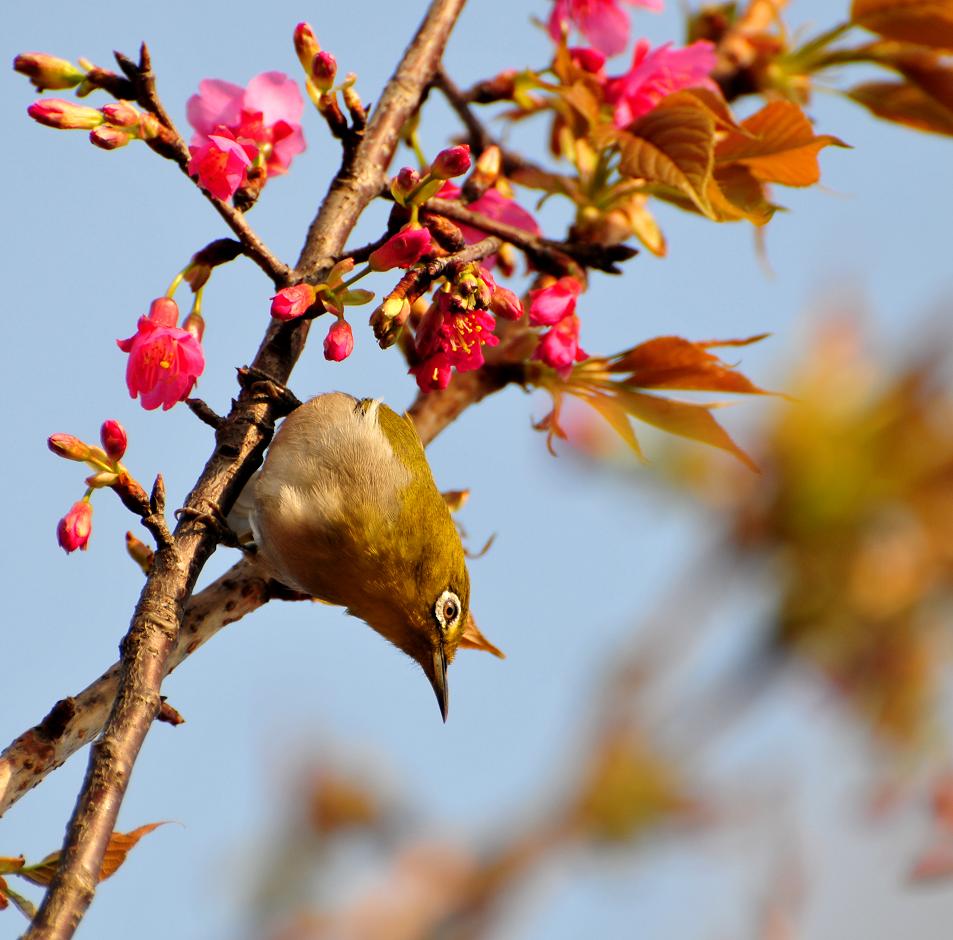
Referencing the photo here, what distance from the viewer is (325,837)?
5.53m

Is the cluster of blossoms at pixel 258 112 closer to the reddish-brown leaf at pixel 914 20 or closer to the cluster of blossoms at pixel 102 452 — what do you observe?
the cluster of blossoms at pixel 102 452

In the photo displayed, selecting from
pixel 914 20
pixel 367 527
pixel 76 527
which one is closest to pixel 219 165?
pixel 76 527

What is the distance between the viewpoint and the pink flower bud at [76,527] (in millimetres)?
2658

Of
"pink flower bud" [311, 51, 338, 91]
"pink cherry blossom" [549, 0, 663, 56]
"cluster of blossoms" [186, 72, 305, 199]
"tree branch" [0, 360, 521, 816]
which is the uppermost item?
"pink cherry blossom" [549, 0, 663, 56]

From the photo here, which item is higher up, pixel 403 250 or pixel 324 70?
pixel 324 70

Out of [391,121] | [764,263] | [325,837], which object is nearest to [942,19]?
[764,263]

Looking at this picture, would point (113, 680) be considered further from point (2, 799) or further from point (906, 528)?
point (906, 528)

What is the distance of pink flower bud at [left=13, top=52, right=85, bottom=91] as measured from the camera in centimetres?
251

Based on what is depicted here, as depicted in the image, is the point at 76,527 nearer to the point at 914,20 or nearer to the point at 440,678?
the point at 440,678

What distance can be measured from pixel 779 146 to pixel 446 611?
1923mm

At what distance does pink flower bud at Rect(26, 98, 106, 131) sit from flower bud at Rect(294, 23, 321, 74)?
0.57m

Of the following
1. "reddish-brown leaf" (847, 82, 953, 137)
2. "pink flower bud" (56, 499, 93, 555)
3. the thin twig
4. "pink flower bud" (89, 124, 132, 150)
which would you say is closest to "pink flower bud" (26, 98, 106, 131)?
"pink flower bud" (89, 124, 132, 150)

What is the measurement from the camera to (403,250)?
8.12 feet

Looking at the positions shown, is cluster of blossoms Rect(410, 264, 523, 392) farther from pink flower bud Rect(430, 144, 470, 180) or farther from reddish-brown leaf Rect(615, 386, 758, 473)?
reddish-brown leaf Rect(615, 386, 758, 473)
